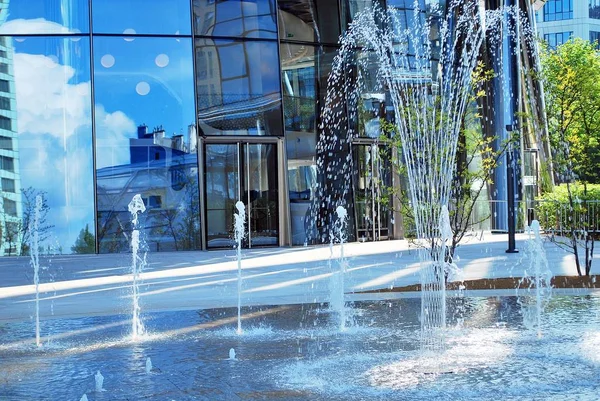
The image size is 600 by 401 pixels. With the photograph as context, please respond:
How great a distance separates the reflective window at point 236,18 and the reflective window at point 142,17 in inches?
14.3

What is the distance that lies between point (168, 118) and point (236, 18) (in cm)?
329

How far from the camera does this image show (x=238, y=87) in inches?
858

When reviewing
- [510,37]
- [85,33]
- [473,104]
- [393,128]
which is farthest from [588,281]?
[510,37]

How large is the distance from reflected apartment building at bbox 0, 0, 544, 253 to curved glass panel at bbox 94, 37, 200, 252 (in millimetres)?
25

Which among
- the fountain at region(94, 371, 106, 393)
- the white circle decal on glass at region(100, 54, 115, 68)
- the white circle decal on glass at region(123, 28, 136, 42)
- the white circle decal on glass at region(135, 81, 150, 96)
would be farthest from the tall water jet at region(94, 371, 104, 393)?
the white circle decal on glass at region(123, 28, 136, 42)

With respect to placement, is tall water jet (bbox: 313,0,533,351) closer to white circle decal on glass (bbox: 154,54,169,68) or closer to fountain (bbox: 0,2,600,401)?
white circle decal on glass (bbox: 154,54,169,68)

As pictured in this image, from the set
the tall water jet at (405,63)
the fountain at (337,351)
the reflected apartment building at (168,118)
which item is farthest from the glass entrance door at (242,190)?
the fountain at (337,351)

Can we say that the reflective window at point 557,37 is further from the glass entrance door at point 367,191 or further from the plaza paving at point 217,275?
the plaza paving at point 217,275

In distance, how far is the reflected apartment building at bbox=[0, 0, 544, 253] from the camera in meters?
20.6

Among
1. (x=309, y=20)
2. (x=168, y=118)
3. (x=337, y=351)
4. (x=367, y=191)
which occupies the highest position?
(x=309, y=20)

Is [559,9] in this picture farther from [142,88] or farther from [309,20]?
[142,88]

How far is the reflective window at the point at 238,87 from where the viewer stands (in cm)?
2155

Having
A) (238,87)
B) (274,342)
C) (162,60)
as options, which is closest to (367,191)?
(238,87)

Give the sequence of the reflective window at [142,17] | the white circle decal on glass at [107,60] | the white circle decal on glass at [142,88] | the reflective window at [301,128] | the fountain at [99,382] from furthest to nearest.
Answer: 1. the reflective window at [301,128]
2. the white circle decal on glass at [142,88]
3. the reflective window at [142,17]
4. the white circle decal on glass at [107,60]
5. the fountain at [99,382]
